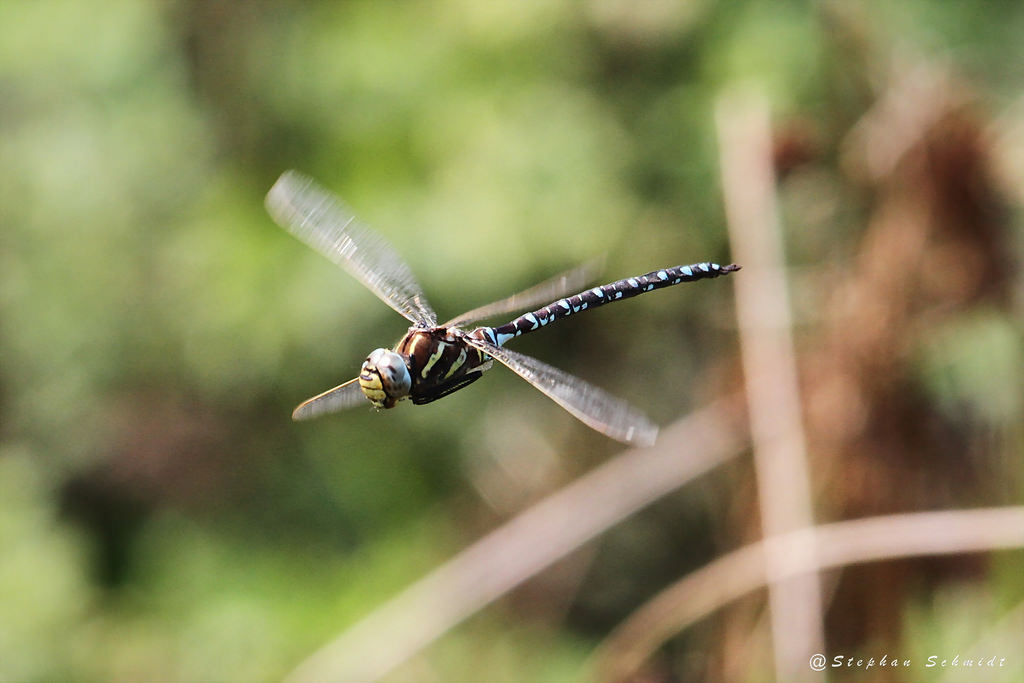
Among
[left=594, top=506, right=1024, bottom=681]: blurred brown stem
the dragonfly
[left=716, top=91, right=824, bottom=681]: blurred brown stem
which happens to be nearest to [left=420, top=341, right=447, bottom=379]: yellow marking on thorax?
the dragonfly

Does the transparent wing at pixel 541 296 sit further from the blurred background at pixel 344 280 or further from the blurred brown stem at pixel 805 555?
the blurred background at pixel 344 280

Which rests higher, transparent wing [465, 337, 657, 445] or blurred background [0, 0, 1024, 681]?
blurred background [0, 0, 1024, 681]

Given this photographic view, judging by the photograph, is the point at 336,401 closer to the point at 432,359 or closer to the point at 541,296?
the point at 432,359

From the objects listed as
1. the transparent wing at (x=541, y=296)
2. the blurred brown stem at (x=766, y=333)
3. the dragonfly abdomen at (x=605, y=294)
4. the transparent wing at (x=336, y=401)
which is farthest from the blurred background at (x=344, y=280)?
the transparent wing at (x=336, y=401)

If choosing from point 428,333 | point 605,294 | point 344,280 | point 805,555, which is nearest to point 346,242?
point 428,333

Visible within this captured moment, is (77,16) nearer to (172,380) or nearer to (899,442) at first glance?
(172,380)

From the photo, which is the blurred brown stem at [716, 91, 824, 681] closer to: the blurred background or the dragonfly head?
the blurred background
